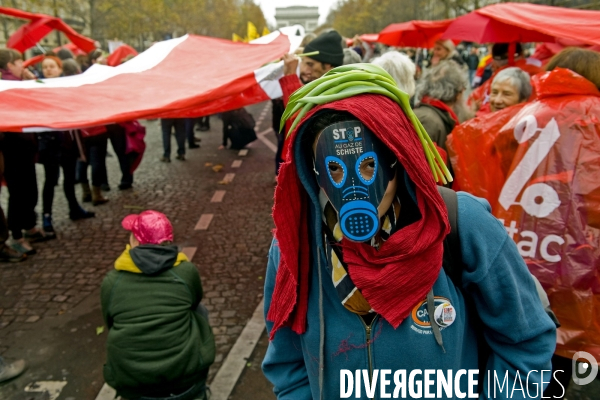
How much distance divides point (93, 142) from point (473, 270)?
6.60 meters

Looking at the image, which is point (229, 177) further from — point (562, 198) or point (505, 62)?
point (562, 198)

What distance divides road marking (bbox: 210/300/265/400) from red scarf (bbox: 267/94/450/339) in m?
2.12

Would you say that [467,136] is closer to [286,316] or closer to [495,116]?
[495,116]

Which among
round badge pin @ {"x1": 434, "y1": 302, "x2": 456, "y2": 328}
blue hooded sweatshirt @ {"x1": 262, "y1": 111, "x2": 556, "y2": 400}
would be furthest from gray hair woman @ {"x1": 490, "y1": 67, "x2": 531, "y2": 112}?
round badge pin @ {"x1": 434, "y1": 302, "x2": 456, "y2": 328}

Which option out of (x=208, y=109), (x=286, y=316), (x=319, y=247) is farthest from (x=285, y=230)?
(x=208, y=109)

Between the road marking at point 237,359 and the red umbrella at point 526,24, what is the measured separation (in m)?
3.28

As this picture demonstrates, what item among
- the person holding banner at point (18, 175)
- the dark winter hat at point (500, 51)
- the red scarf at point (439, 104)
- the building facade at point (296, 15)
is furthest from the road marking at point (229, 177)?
the building facade at point (296, 15)

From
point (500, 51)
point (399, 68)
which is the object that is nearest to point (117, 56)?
point (500, 51)

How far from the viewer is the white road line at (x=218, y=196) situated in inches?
286

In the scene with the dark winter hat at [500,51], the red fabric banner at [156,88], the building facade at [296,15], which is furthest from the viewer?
the building facade at [296,15]

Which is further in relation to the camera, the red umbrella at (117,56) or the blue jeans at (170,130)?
the red umbrella at (117,56)

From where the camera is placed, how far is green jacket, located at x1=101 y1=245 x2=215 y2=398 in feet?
8.95

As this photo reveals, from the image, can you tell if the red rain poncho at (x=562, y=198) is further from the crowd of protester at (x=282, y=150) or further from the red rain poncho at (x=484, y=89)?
the red rain poncho at (x=484, y=89)

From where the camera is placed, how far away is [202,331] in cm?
301
